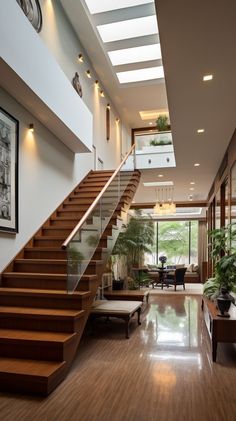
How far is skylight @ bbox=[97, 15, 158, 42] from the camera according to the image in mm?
8156

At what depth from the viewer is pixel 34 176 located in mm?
5941

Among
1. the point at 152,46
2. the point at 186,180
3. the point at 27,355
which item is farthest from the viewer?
the point at 186,180

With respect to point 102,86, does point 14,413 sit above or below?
below

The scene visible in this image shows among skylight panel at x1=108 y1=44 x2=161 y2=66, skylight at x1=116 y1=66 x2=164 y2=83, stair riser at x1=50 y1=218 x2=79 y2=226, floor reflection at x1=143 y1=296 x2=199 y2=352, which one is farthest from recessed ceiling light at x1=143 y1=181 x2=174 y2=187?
stair riser at x1=50 y1=218 x2=79 y2=226

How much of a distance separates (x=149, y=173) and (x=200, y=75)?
18.8 feet

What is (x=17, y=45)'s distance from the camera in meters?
4.35

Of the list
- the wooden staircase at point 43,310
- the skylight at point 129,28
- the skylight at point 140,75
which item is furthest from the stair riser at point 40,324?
the skylight at point 140,75

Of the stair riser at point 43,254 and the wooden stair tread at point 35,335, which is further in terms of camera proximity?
the stair riser at point 43,254

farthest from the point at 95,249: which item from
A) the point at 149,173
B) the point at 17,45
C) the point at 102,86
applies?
the point at 102,86

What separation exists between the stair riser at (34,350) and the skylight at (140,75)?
29.2 feet

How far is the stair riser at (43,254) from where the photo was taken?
5598 mm

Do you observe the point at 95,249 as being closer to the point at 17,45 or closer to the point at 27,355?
the point at 27,355

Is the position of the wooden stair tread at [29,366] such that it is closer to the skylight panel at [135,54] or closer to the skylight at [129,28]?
the skylight at [129,28]

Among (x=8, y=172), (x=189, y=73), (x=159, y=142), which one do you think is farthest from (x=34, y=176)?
(x=159, y=142)
